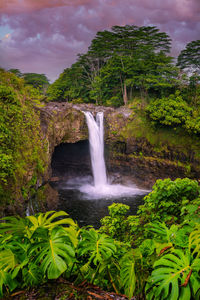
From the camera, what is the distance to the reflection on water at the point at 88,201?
995 centimetres

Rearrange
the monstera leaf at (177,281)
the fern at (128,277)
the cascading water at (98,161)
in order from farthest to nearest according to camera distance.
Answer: the cascading water at (98,161) < the fern at (128,277) < the monstera leaf at (177,281)

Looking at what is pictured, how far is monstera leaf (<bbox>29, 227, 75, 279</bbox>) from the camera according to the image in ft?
3.93

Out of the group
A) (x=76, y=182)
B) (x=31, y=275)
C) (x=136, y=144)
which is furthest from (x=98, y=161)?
(x=31, y=275)

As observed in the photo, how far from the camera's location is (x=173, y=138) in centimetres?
1460

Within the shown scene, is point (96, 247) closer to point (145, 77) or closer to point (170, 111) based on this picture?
point (170, 111)

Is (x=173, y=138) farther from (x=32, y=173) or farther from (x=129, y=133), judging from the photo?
(x=32, y=173)

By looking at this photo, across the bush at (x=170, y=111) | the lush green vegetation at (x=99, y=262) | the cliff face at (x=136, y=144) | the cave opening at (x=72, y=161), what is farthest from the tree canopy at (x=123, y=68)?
the lush green vegetation at (x=99, y=262)

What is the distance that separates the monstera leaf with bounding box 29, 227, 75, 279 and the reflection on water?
8174 mm

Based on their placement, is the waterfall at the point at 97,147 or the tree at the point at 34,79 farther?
the tree at the point at 34,79

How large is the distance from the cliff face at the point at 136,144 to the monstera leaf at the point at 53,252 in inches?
491

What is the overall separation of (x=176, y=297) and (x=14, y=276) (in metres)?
1.03

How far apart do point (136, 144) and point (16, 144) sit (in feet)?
36.1

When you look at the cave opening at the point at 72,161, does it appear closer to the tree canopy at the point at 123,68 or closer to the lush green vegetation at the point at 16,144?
the tree canopy at the point at 123,68

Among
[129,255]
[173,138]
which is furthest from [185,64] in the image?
[129,255]
